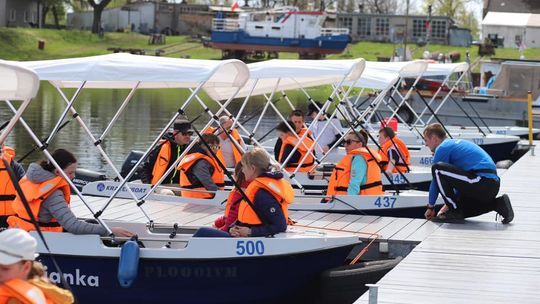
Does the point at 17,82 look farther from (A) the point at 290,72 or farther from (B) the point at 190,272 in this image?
(A) the point at 290,72

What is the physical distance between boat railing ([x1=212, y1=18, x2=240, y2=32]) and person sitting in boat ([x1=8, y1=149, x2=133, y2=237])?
202 feet

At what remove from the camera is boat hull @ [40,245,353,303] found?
1068 cm

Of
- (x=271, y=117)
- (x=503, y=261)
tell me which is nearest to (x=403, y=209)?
(x=503, y=261)

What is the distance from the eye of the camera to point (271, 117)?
41.2 meters

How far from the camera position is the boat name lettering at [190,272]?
10.7 metres

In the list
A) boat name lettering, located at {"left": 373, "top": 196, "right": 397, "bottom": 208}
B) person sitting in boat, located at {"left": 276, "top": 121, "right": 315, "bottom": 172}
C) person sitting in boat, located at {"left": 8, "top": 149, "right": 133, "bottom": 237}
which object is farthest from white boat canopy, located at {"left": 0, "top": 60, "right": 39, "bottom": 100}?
person sitting in boat, located at {"left": 276, "top": 121, "right": 315, "bottom": 172}

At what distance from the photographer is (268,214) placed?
35.6 ft

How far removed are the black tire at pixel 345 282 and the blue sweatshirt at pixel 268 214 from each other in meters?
0.77

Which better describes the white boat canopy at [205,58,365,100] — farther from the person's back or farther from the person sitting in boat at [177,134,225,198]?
the person's back

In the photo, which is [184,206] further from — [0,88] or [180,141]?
[0,88]

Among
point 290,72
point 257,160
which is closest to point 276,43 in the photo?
point 290,72

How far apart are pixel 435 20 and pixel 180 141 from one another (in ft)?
226

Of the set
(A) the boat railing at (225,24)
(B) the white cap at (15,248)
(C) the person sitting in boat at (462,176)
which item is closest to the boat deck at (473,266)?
(C) the person sitting in boat at (462,176)

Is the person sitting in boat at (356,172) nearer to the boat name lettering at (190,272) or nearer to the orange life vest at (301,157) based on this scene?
the orange life vest at (301,157)
